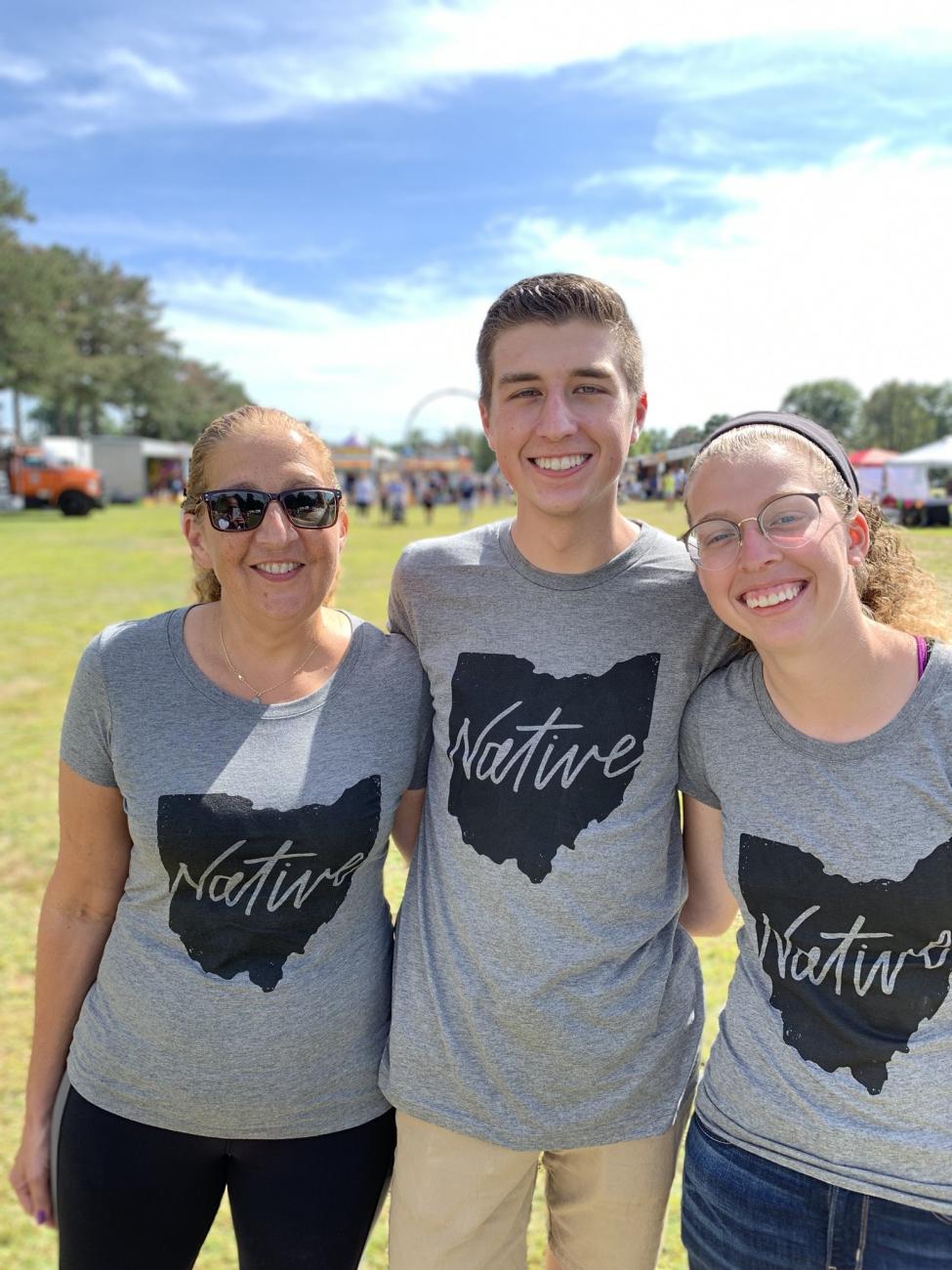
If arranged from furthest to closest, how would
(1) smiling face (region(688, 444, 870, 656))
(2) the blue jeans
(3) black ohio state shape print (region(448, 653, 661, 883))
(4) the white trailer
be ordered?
(4) the white trailer < (3) black ohio state shape print (region(448, 653, 661, 883)) < (1) smiling face (region(688, 444, 870, 656)) < (2) the blue jeans

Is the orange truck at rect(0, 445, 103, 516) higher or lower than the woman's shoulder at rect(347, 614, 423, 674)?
lower

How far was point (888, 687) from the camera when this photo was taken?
185 centimetres

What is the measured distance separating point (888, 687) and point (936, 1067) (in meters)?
0.72

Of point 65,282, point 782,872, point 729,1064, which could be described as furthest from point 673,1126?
point 65,282

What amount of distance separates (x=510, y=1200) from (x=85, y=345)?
7015cm

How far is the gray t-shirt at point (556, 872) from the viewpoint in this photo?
6.56 ft

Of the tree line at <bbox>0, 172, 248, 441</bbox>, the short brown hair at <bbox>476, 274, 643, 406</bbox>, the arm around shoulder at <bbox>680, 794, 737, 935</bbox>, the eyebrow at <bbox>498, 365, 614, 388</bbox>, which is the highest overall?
the tree line at <bbox>0, 172, 248, 441</bbox>

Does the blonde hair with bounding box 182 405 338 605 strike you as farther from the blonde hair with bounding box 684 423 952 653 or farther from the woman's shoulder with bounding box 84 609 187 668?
the blonde hair with bounding box 684 423 952 653

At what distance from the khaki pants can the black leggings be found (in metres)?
0.15

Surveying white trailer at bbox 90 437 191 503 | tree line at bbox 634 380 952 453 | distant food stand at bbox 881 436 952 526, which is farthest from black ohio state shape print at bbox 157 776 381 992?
white trailer at bbox 90 437 191 503

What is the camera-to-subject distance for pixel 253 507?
83.9 inches

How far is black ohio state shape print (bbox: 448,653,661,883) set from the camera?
2.05 meters

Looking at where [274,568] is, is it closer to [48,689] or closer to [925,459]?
[925,459]

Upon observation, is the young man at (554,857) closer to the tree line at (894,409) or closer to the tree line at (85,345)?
the tree line at (894,409)
